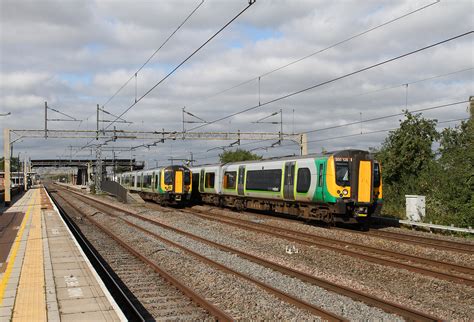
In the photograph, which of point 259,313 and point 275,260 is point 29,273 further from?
point 275,260

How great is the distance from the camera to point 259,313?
817 cm

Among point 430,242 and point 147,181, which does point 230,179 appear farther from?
point 430,242

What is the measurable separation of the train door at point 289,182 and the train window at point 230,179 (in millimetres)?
6838

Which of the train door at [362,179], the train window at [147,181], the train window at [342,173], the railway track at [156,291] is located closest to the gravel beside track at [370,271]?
the train door at [362,179]

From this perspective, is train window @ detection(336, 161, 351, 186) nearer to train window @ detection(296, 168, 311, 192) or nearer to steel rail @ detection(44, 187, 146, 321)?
train window @ detection(296, 168, 311, 192)

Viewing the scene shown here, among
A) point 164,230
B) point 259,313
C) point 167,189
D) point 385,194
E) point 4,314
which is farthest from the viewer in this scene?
point 167,189

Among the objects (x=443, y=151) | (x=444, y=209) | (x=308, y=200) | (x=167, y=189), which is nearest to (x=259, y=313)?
(x=308, y=200)

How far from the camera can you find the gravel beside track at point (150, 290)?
8245 mm

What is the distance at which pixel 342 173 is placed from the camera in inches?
746

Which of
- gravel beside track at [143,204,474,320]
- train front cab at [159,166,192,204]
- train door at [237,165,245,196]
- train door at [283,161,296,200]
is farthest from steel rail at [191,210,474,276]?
train front cab at [159,166,192,204]

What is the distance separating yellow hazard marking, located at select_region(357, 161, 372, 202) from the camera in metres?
18.9

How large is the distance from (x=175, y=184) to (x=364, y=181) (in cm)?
1804

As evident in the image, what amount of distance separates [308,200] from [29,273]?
12.5 metres

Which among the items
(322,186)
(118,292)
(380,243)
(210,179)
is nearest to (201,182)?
(210,179)
